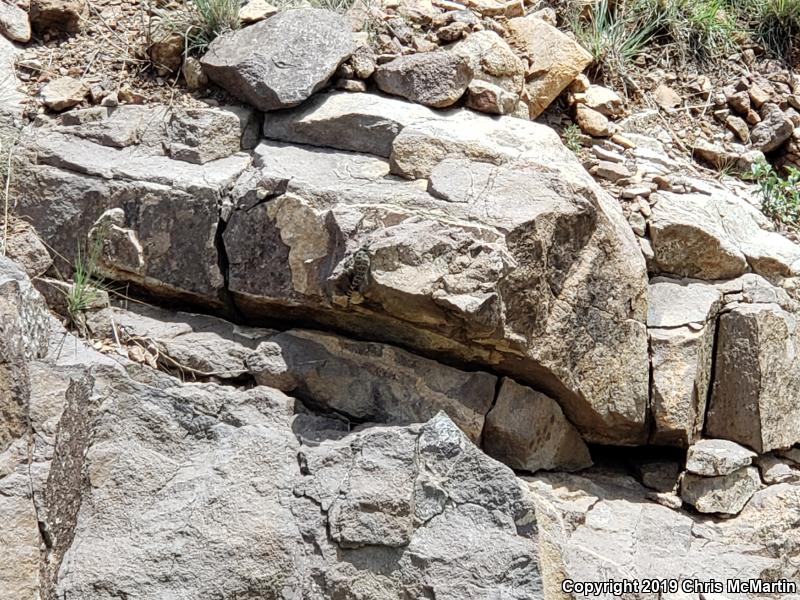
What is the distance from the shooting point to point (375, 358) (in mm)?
3346

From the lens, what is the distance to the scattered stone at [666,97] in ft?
15.2

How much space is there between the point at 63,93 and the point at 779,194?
110 inches

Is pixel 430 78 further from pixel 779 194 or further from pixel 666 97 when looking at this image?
pixel 779 194

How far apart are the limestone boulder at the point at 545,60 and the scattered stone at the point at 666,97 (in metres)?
0.46

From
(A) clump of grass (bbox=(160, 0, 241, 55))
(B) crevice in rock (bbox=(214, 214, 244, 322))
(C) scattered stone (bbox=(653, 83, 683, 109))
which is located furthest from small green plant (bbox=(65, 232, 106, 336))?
(C) scattered stone (bbox=(653, 83, 683, 109))

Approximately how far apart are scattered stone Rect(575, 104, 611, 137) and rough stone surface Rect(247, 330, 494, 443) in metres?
1.39

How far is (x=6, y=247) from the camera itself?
3465 mm

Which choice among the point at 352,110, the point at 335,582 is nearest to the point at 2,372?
the point at 335,582

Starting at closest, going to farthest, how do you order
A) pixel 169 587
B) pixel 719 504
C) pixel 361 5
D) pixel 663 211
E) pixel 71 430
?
1. pixel 169 587
2. pixel 71 430
3. pixel 719 504
4. pixel 663 211
5. pixel 361 5

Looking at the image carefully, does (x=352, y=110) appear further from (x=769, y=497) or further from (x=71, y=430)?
(x=769, y=497)

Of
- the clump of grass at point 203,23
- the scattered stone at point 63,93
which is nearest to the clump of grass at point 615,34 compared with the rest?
the clump of grass at point 203,23

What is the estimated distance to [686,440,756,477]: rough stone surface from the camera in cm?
353

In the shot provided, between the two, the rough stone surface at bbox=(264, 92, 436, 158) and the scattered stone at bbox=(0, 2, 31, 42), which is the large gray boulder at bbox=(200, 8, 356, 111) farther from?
the scattered stone at bbox=(0, 2, 31, 42)

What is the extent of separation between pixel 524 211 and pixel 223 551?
135 centimetres
